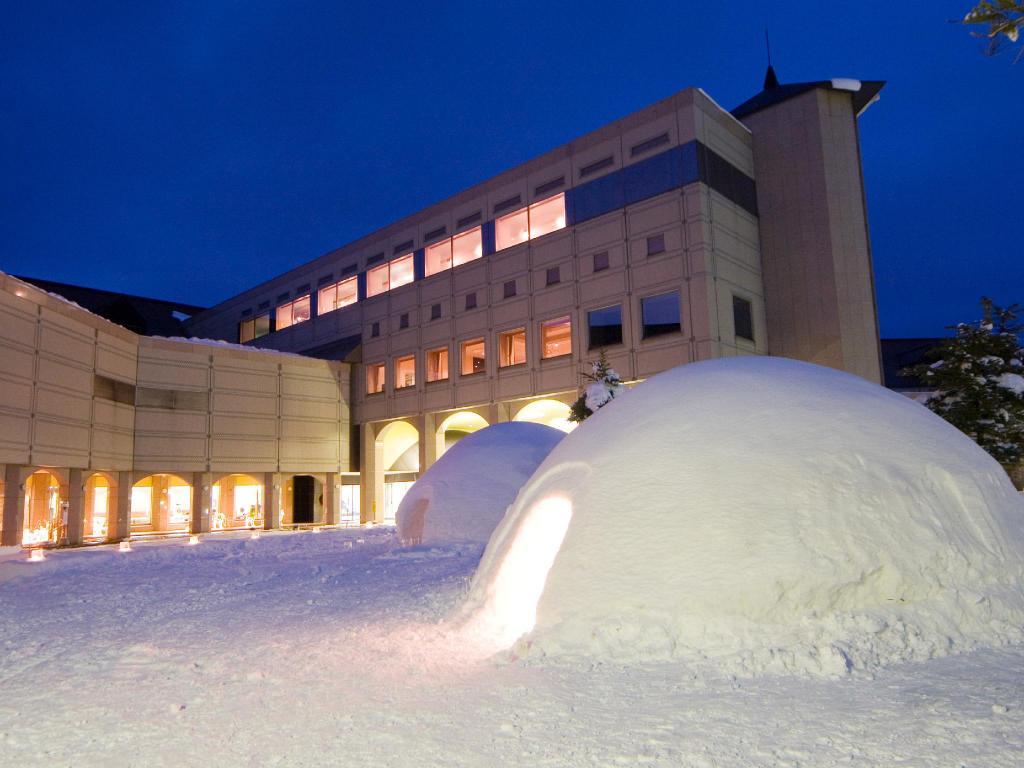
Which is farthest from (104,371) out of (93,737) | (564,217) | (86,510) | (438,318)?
(93,737)

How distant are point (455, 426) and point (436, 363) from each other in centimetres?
339

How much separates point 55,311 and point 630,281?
19962 mm

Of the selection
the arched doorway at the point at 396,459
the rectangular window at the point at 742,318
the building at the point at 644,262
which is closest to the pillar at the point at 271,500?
the building at the point at 644,262

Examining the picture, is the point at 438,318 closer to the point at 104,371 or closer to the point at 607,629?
the point at 104,371

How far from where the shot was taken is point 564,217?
29953 millimetres

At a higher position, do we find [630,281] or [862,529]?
[630,281]

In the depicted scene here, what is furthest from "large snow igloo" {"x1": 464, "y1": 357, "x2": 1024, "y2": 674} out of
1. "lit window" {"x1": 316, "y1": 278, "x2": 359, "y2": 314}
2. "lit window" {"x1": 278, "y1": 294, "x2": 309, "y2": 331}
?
"lit window" {"x1": 278, "y1": 294, "x2": 309, "y2": 331}

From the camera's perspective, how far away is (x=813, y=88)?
1136 inches

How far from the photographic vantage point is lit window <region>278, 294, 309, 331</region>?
42.1 metres

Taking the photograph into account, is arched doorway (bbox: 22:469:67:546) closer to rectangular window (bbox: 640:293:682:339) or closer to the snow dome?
the snow dome

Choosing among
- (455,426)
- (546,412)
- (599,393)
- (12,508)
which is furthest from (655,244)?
(12,508)

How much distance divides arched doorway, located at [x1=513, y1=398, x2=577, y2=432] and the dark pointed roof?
14.5 metres

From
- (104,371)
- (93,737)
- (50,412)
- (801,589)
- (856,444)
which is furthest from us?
(104,371)

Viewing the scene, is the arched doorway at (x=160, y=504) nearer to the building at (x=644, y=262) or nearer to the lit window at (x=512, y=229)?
the building at (x=644, y=262)
